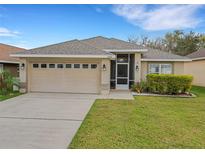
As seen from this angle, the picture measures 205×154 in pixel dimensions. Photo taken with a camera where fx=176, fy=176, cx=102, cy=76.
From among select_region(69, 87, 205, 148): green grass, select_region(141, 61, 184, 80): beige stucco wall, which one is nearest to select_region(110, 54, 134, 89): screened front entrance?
select_region(141, 61, 184, 80): beige stucco wall

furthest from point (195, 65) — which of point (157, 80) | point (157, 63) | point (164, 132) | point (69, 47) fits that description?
point (164, 132)

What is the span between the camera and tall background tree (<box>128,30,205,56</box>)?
36.9 meters

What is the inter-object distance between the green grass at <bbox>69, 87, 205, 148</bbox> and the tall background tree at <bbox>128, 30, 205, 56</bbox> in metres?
32.8

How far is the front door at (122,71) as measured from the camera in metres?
15.3

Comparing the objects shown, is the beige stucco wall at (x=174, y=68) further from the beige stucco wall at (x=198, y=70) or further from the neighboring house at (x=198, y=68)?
the beige stucco wall at (x=198, y=70)

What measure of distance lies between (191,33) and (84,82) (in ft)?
108

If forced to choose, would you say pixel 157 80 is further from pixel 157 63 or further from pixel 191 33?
pixel 191 33

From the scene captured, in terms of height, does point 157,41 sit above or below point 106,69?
above

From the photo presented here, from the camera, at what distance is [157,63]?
51.6 feet

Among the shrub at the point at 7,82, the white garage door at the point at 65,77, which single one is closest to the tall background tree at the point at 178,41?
the white garage door at the point at 65,77

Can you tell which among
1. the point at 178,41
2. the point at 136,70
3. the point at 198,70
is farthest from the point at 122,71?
the point at 178,41

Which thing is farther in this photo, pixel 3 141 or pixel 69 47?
pixel 69 47

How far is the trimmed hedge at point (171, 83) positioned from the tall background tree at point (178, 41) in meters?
27.3

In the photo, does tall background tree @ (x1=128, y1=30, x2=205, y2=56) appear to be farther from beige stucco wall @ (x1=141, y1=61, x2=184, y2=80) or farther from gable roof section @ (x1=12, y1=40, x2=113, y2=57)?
gable roof section @ (x1=12, y1=40, x2=113, y2=57)
